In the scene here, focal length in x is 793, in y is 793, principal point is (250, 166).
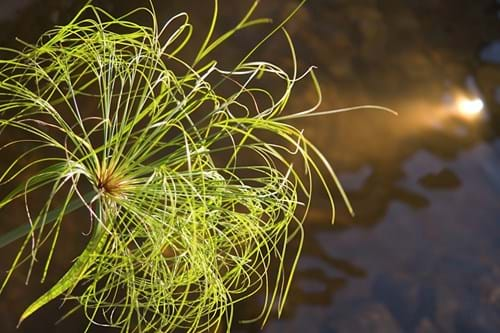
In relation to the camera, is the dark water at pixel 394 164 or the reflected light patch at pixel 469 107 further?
the reflected light patch at pixel 469 107

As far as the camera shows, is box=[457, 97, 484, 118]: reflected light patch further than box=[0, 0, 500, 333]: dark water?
Yes

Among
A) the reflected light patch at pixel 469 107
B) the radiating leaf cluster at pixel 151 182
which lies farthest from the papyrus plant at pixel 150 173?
the reflected light patch at pixel 469 107

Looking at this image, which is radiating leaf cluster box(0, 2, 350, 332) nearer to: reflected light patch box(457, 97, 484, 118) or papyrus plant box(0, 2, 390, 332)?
papyrus plant box(0, 2, 390, 332)

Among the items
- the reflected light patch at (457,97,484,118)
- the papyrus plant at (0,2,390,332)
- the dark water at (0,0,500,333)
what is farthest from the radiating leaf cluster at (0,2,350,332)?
the reflected light patch at (457,97,484,118)

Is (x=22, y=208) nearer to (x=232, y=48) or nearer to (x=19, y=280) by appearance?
(x=19, y=280)

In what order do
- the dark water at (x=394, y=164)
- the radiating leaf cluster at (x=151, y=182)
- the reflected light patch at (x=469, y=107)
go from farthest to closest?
the reflected light patch at (x=469, y=107), the dark water at (x=394, y=164), the radiating leaf cluster at (x=151, y=182)

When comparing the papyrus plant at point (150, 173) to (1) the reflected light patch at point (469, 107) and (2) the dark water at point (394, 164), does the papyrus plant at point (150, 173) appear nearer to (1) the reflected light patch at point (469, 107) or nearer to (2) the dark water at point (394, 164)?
(2) the dark water at point (394, 164)

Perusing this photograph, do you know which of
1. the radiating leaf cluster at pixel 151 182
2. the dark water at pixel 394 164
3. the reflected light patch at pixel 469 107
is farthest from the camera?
the reflected light patch at pixel 469 107

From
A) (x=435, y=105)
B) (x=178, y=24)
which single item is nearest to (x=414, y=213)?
(x=435, y=105)
